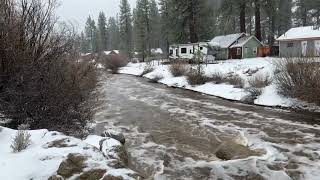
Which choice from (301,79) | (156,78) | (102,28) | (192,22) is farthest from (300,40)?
(102,28)

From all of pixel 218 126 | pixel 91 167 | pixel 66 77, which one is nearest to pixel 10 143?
pixel 91 167

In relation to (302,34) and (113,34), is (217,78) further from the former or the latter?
(113,34)

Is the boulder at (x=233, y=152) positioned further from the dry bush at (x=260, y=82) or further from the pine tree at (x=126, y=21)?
the pine tree at (x=126, y=21)

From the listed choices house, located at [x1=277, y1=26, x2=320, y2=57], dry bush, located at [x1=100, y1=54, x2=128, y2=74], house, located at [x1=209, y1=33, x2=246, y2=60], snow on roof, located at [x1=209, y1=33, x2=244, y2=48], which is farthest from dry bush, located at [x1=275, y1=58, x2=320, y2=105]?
dry bush, located at [x1=100, y1=54, x2=128, y2=74]

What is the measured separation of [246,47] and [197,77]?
15.9 metres

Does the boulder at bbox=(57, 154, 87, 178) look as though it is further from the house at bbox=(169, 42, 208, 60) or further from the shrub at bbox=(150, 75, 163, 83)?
the house at bbox=(169, 42, 208, 60)

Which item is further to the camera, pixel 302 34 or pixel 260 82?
pixel 302 34

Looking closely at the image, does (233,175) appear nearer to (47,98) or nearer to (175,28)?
(47,98)

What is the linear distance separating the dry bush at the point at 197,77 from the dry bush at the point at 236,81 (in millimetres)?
3424

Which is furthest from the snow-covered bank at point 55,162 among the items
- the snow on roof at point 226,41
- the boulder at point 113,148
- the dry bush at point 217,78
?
the snow on roof at point 226,41

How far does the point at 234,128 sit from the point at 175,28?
40.3 meters

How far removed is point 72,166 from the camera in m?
6.69

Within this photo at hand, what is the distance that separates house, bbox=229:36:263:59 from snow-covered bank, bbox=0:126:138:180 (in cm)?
4300

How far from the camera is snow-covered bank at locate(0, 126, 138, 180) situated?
21.0 ft
